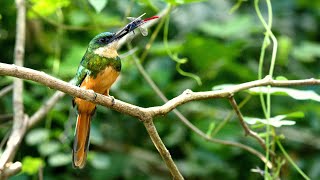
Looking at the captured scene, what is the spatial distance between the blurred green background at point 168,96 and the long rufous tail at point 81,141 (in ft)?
2.52

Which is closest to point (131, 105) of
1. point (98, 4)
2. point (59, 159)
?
point (98, 4)

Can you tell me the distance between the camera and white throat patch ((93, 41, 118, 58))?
179cm

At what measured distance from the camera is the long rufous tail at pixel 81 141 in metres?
1.81

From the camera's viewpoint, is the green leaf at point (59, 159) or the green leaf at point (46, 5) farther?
the green leaf at point (59, 159)

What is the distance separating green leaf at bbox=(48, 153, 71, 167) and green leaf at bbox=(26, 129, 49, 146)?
9 centimetres

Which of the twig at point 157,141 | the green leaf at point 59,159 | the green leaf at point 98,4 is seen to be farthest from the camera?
the green leaf at point 59,159

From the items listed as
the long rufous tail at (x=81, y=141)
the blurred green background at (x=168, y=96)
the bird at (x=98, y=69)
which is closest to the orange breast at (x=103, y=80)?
the bird at (x=98, y=69)

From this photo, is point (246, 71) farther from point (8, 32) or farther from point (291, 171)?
point (8, 32)

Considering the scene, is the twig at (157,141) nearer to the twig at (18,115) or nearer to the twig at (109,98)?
the twig at (109,98)

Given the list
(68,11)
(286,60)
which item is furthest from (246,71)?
(68,11)

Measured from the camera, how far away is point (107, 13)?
3.28 m

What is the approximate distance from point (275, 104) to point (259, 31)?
0.43 metres

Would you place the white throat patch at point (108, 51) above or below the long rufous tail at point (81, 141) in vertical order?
above

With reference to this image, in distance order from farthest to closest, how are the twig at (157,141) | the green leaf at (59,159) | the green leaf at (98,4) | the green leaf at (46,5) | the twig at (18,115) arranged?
the green leaf at (59,159) < the green leaf at (46,5) < the green leaf at (98,4) < the twig at (18,115) < the twig at (157,141)
